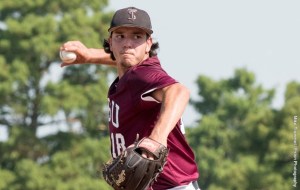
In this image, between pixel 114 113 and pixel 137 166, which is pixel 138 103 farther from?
pixel 137 166

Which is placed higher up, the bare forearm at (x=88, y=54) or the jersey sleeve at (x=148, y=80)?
the bare forearm at (x=88, y=54)

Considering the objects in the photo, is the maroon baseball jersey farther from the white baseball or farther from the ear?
the white baseball

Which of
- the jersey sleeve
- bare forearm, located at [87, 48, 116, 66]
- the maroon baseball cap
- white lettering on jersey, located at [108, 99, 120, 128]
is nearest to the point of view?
the jersey sleeve

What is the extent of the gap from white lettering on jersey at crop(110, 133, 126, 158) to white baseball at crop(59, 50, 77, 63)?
163 cm

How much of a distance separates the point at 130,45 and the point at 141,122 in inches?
17.9

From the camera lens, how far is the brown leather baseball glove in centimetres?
594

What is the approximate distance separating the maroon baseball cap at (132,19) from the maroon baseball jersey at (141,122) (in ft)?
0.67

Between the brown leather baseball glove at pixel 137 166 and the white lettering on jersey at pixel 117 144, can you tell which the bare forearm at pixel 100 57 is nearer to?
the white lettering on jersey at pixel 117 144

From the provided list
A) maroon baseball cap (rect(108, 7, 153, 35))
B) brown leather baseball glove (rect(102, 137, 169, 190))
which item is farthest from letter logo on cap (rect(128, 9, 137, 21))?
brown leather baseball glove (rect(102, 137, 169, 190))

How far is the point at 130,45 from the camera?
658cm

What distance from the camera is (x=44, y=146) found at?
111ft

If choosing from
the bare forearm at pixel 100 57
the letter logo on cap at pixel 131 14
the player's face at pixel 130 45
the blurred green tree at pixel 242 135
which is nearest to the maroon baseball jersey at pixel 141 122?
the player's face at pixel 130 45

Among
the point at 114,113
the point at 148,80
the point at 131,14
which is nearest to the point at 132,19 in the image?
the point at 131,14

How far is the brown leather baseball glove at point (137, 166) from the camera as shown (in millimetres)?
5941
